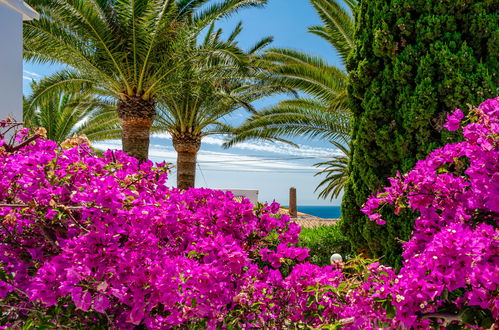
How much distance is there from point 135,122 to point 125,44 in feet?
A: 5.20

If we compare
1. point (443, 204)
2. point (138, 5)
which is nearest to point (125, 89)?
point (138, 5)

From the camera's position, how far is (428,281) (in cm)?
170

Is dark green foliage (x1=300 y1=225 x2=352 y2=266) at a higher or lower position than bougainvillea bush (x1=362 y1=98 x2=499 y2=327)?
lower

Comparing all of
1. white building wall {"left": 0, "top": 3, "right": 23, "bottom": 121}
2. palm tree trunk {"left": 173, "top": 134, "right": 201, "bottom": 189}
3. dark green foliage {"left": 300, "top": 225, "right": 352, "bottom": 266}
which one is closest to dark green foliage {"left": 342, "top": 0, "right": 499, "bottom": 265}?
dark green foliage {"left": 300, "top": 225, "right": 352, "bottom": 266}

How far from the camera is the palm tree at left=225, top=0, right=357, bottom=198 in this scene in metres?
8.34

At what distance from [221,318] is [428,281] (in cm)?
100

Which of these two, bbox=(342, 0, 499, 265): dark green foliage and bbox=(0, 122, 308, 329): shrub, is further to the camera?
bbox=(342, 0, 499, 265): dark green foliage

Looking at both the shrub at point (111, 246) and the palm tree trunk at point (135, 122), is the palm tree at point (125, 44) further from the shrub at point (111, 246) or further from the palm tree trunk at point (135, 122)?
the shrub at point (111, 246)

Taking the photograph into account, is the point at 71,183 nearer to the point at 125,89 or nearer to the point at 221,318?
the point at 221,318

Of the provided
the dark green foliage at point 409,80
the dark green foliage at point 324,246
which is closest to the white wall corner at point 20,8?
the dark green foliage at point 409,80

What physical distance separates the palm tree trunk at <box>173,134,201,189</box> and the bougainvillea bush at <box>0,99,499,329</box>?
864 cm

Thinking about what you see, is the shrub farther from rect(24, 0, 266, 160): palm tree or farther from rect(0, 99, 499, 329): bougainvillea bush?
rect(24, 0, 266, 160): palm tree

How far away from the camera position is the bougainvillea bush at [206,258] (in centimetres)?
167

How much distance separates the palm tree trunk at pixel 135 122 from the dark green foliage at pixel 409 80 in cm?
486
